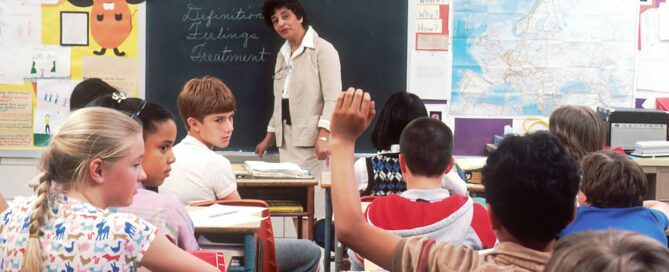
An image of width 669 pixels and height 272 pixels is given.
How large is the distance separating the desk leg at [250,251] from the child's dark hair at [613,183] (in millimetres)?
1217

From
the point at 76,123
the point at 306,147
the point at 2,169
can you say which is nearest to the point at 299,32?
the point at 306,147

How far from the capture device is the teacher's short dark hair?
220 inches

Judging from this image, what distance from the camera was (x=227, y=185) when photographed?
3.73 metres

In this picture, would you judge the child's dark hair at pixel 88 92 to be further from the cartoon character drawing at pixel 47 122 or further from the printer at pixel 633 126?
the printer at pixel 633 126

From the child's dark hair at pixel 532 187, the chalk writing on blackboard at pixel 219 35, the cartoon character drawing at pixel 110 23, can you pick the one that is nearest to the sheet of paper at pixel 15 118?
the cartoon character drawing at pixel 110 23

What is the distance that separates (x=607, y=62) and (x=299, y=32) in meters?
2.18

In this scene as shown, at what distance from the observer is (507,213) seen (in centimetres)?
157

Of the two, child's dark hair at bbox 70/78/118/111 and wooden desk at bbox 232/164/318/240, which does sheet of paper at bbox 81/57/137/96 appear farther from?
child's dark hair at bbox 70/78/118/111

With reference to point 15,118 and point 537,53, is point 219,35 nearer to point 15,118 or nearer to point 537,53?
point 15,118

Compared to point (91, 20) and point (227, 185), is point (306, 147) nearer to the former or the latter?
point (91, 20)

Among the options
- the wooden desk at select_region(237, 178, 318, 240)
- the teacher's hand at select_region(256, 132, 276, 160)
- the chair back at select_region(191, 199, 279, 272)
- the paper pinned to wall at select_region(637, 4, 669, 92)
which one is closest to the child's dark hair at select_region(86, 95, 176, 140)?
the chair back at select_region(191, 199, 279, 272)

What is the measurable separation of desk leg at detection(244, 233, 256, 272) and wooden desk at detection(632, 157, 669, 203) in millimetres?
3063

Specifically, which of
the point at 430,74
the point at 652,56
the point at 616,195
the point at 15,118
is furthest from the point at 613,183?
the point at 15,118

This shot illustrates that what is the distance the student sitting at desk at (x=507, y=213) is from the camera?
1551 mm
